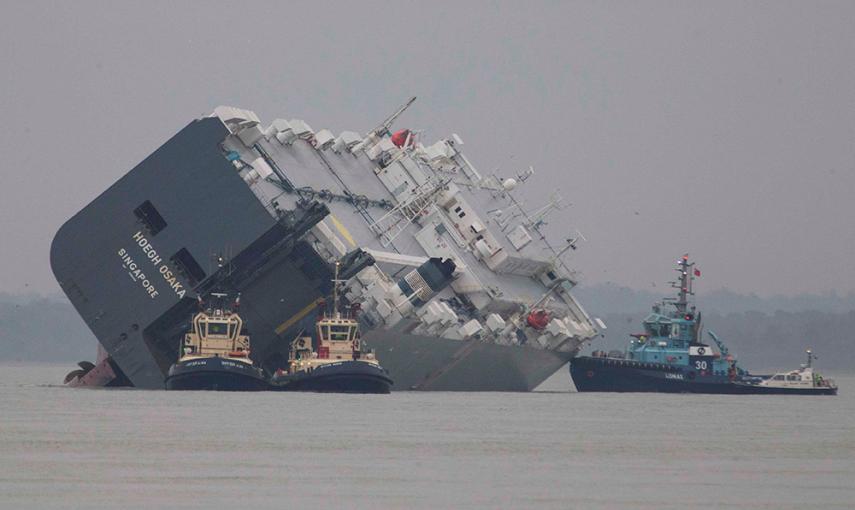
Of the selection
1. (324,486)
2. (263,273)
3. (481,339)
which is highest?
(263,273)

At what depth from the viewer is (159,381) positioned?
256 feet

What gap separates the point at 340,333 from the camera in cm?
7731

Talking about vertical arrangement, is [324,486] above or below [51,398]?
below

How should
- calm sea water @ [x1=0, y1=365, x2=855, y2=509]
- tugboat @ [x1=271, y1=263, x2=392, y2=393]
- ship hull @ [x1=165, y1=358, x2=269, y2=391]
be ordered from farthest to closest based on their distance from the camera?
tugboat @ [x1=271, y1=263, x2=392, y2=393]
ship hull @ [x1=165, y1=358, x2=269, y2=391]
calm sea water @ [x1=0, y1=365, x2=855, y2=509]

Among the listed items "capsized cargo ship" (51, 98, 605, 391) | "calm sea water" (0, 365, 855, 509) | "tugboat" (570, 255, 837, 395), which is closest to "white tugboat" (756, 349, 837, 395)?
"tugboat" (570, 255, 837, 395)

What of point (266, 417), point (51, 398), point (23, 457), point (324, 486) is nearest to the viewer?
point (324, 486)

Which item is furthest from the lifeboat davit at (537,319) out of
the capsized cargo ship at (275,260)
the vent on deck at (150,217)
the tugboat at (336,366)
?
the vent on deck at (150,217)

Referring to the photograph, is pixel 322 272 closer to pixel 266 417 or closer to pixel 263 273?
pixel 263 273

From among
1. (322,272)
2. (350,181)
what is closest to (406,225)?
(350,181)

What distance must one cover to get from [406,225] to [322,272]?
403 inches

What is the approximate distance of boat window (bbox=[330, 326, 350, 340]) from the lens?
7719 cm

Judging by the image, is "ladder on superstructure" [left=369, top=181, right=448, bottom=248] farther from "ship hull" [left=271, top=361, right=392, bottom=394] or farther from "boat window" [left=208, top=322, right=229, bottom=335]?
"boat window" [left=208, top=322, right=229, bottom=335]

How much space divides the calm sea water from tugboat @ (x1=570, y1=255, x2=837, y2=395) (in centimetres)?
2289

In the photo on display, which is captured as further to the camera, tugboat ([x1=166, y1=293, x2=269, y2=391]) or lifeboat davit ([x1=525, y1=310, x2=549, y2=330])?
lifeboat davit ([x1=525, y1=310, x2=549, y2=330])
